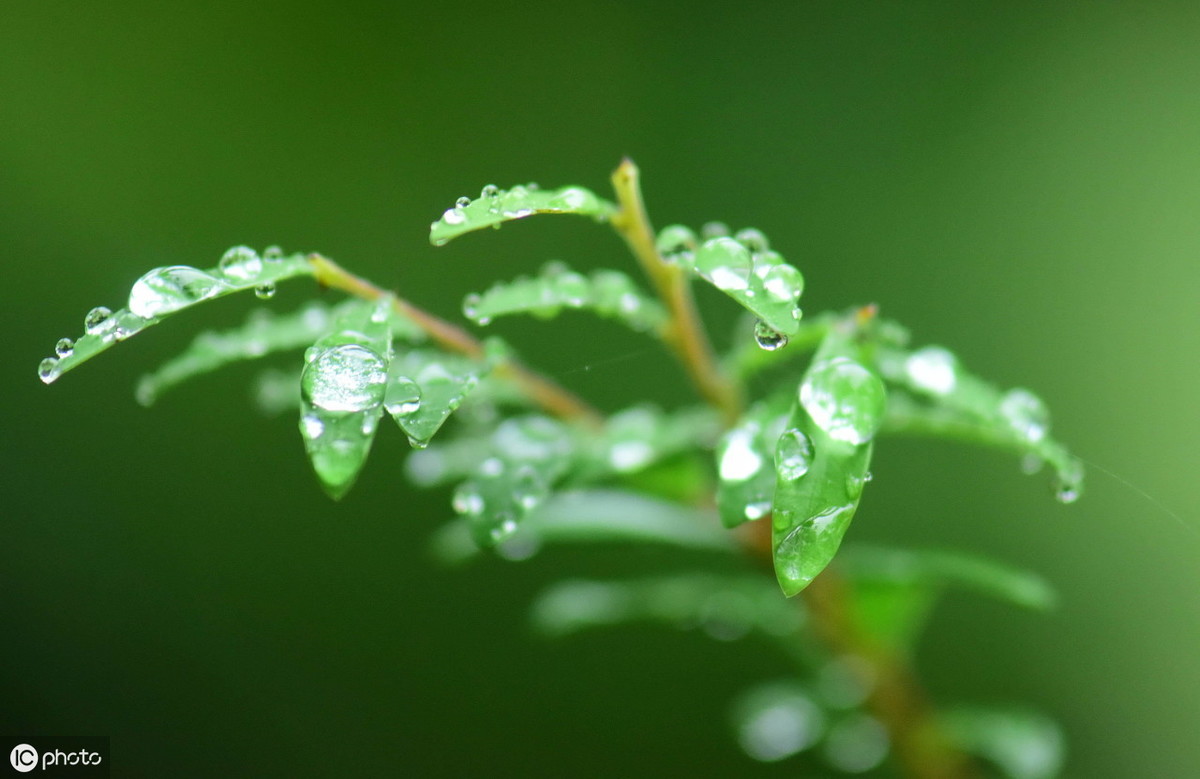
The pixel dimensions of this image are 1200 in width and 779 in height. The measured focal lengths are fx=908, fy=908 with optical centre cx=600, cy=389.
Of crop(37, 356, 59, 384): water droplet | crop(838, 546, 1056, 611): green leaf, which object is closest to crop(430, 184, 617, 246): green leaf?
crop(37, 356, 59, 384): water droplet

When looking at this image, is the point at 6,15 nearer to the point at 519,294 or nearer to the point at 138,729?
the point at 138,729

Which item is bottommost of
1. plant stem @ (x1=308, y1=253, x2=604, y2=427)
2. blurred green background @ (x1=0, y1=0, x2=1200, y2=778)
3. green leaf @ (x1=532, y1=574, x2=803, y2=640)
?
green leaf @ (x1=532, y1=574, x2=803, y2=640)

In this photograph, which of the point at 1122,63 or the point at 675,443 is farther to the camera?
the point at 1122,63

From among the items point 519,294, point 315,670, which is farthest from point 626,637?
point 519,294

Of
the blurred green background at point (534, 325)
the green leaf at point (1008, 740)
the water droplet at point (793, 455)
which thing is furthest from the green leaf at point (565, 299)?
the blurred green background at point (534, 325)

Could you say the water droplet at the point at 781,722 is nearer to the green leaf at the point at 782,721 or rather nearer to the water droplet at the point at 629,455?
the green leaf at the point at 782,721

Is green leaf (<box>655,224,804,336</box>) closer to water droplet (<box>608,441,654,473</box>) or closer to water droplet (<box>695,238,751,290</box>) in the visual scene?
water droplet (<box>695,238,751,290</box>)

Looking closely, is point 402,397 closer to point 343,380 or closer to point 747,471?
point 343,380

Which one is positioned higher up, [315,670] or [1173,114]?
[1173,114]
